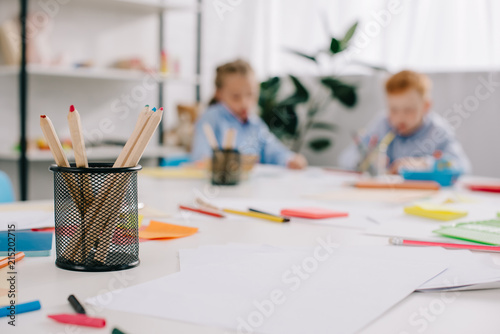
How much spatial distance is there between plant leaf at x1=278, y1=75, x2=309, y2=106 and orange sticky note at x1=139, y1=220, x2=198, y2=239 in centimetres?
245

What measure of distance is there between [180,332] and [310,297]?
145 mm

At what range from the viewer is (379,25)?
3.07 m

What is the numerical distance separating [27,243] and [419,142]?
2.11 m

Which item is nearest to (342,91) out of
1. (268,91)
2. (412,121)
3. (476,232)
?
(268,91)

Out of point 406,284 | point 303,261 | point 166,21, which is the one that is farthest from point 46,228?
point 166,21

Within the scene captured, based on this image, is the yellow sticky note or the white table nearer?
the white table

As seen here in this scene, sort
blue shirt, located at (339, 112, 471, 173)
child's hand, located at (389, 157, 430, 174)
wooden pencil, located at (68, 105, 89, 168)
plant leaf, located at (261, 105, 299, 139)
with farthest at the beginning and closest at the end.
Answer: plant leaf, located at (261, 105, 299, 139) → blue shirt, located at (339, 112, 471, 173) → child's hand, located at (389, 157, 430, 174) → wooden pencil, located at (68, 105, 89, 168)

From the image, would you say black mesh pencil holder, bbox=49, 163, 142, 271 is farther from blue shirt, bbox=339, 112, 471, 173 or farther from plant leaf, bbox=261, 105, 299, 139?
plant leaf, bbox=261, 105, 299, 139

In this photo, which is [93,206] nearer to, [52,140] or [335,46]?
[52,140]

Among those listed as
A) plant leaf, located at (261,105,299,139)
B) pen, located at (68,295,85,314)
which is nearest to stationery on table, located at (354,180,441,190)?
pen, located at (68,295,85,314)

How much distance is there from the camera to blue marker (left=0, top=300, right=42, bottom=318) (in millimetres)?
461

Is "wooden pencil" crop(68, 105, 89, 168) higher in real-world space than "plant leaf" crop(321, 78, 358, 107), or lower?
lower

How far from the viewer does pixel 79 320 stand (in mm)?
450

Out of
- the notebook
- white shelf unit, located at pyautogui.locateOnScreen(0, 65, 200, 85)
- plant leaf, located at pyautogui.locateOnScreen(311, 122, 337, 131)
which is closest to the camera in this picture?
the notebook
